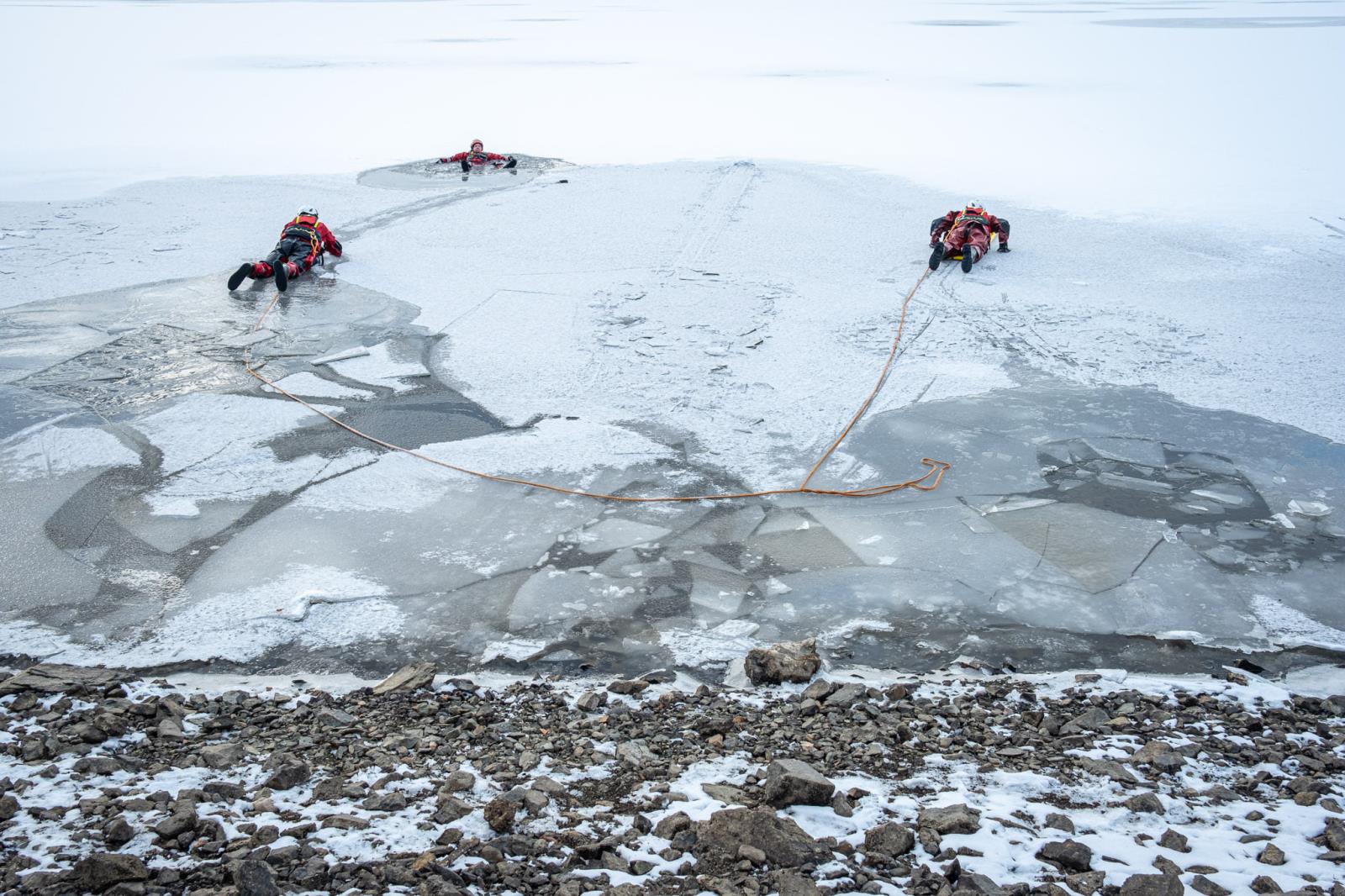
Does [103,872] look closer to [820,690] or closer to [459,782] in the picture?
[459,782]

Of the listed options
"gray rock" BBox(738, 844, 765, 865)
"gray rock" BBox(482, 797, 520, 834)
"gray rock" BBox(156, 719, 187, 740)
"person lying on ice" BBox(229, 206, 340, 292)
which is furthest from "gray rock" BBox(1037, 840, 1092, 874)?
"person lying on ice" BBox(229, 206, 340, 292)

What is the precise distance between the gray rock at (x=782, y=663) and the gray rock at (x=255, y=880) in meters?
2.26

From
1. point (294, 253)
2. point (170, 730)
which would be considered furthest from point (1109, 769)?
point (294, 253)

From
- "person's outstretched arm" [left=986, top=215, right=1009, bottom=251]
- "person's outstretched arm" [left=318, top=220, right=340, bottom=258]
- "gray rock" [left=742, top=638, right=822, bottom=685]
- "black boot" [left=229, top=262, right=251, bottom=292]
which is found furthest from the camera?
"person's outstretched arm" [left=986, top=215, right=1009, bottom=251]

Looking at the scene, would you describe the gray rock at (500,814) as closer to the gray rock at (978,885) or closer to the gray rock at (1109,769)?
the gray rock at (978,885)

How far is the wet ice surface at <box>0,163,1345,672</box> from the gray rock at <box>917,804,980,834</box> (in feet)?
4.34

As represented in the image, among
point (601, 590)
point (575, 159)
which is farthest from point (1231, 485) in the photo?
point (575, 159)

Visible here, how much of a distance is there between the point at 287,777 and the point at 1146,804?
122 inches

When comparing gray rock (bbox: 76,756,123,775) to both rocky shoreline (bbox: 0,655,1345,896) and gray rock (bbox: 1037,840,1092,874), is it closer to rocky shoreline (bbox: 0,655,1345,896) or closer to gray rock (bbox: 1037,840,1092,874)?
rocky shoreline (bbox: 0,655,1345,896)

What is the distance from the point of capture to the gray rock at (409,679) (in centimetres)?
446

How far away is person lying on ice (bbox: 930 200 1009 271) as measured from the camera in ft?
33.8

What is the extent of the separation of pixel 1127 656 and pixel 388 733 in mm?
3458

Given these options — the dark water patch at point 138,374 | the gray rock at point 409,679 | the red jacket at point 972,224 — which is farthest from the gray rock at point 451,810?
the red jacket at point 972,224

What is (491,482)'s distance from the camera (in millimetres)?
6367
